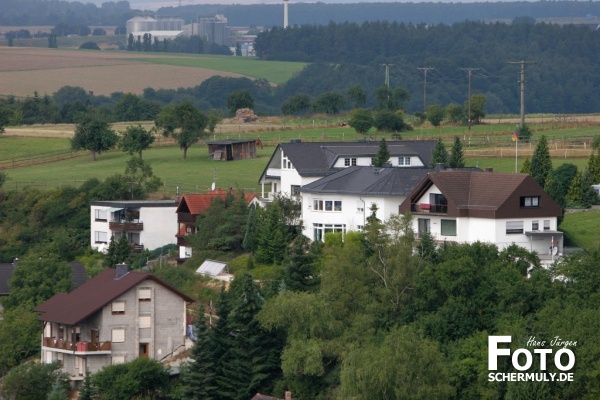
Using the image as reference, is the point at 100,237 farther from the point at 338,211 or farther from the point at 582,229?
the point at 582,229

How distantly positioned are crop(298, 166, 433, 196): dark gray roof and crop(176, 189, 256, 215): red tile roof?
5291 mm

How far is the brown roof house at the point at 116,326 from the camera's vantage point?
59.1 metres

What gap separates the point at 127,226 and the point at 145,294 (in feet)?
53.4

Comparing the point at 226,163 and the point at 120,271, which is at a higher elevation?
the point at 226,163

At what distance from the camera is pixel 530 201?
62531 mm

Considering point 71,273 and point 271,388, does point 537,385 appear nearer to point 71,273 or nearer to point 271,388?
point 271,388

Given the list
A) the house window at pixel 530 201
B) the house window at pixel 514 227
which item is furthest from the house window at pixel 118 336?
the house window at pixel 530 201

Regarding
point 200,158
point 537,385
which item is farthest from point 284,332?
point 200,158

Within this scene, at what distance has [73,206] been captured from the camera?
82.4 m

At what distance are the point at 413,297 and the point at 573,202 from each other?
1593 centimetres

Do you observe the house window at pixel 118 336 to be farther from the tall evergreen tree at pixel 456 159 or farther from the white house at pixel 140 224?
the tall evergreen tree at pixel 456 159

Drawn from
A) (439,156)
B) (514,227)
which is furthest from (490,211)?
(439,156)

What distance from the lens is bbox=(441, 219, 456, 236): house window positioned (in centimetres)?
6322

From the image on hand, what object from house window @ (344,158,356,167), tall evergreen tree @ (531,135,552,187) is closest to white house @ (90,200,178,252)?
house window @ (344,158,356,167)
